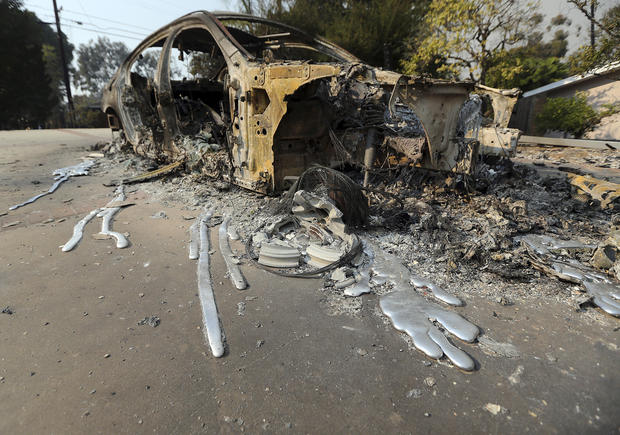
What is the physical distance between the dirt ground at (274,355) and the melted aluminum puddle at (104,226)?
0.34 feet

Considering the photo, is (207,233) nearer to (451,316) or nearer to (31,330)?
(31,330)

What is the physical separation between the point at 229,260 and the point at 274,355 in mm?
1408

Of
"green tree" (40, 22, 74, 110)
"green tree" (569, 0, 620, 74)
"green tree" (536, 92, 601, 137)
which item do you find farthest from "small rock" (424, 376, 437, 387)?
"green tree" (40, 22, 74, 110)

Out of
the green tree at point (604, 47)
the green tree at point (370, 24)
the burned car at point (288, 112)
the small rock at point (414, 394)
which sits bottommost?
the small rock at point (414, 394)

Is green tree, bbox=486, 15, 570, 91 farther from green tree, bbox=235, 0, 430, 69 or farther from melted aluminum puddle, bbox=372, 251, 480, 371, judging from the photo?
melted aluminum puddle, bbox=372, 251, 480, 371

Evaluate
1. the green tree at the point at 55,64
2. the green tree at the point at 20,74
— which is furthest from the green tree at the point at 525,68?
the green tree at the point at 55,64

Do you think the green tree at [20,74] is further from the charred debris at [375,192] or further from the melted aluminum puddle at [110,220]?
the melted aluminum puddle at [110,220]

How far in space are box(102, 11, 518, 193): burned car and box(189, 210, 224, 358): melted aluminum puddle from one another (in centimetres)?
123

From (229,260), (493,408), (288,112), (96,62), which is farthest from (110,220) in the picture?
(96,62)

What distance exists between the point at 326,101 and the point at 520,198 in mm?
3576

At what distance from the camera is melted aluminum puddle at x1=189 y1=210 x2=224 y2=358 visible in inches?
83.1

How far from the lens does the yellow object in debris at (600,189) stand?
14.9ft

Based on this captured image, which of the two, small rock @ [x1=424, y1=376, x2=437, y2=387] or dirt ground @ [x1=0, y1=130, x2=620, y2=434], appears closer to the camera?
dirt ground @ [x1=0, y1=130, x2=620, y2=434]

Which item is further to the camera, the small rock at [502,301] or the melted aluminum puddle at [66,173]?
the melted aluminum puddle at [66,173]
